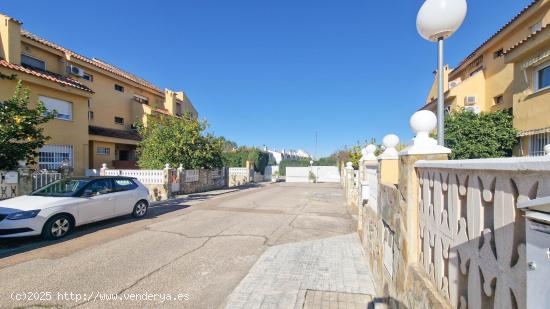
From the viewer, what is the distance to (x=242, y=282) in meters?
4.30

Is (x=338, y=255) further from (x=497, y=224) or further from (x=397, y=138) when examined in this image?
(x=497, y=224)

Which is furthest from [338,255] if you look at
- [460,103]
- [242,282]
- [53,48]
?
[53,48]

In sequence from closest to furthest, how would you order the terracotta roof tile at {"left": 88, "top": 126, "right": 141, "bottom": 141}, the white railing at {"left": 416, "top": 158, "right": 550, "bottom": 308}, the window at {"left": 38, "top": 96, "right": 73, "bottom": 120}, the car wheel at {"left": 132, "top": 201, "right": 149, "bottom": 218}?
the white railing at {"left": 416, "top": 158, "right": 550, "bottom": 308}, the car wheel at {"left": 132, "top": 201, "right": 149, "bottom": 218}, the window at {"left": 38, "top": 96, "right": 73, "bottom": 120}, the terracotta roof tile at {"left": 88, "top": 126, "right": 141, "bottom": 141}

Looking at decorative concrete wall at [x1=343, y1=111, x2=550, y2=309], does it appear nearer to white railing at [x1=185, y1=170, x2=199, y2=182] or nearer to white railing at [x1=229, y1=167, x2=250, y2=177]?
white railing at [x1=185, y1=170, x2=199, y2=182]

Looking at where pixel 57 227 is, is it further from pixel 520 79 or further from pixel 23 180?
pixel 520 79

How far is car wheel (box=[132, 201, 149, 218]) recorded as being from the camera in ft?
29.0

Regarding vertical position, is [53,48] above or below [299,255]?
above

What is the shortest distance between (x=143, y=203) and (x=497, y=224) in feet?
31.7

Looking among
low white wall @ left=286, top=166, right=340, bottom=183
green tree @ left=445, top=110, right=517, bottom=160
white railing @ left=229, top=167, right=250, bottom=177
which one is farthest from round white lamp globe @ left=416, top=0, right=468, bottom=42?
low white wall @ left=286, top=166, right=340, bottom=183

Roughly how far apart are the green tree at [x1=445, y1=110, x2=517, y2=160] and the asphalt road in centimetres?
770

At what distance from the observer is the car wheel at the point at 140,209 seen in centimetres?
883

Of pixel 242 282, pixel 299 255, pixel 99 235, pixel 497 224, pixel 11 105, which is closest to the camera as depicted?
pixel 497 224

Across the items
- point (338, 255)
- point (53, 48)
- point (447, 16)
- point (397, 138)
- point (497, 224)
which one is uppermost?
point (53, 48)

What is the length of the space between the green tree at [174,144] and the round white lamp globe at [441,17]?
15252 millimetres
